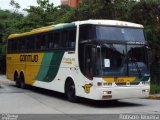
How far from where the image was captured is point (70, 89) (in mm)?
18750

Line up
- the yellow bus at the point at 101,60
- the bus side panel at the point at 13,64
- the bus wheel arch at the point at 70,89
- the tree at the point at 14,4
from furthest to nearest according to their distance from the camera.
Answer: the tree at the point at 14,4
the bus side panel at the point at 13,64
the bus wheel arch at the point at 70,89
the yellow bus at the point at 101,60

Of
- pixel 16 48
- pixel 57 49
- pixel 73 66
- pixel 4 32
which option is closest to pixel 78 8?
pixel 16 48

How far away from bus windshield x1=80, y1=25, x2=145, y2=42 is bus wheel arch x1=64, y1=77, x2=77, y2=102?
2.12 m

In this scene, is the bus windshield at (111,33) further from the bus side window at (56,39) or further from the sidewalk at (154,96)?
the sidewalk at (154,96)

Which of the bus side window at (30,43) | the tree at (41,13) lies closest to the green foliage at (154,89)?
the bus side window at (30,43)

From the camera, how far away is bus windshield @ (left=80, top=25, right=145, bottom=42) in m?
17.0

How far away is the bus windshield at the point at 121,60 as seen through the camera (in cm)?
1659

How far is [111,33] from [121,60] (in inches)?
45.4

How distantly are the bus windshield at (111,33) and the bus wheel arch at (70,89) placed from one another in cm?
212

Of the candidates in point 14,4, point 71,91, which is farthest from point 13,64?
point 14,4

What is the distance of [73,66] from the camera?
1841 cm

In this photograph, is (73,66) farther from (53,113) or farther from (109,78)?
(53,113)

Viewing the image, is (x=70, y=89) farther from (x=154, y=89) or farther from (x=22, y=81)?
(x=22, y=81)

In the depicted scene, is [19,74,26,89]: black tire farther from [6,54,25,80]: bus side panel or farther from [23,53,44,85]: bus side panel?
[23,53,44,85]: bus side panel
